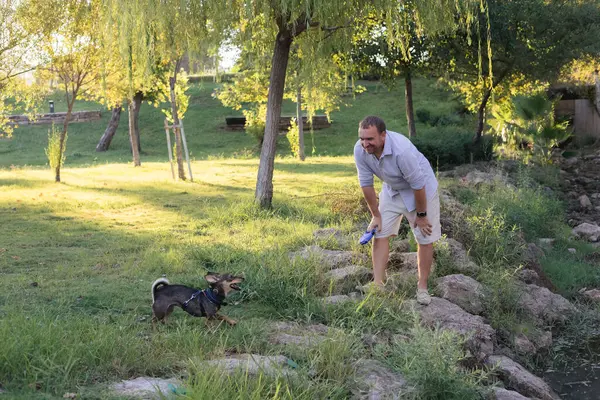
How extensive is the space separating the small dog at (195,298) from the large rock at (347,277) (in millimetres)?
1620

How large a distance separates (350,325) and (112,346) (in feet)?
6.66

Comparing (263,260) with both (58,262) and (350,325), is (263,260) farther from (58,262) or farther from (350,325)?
(58,262)

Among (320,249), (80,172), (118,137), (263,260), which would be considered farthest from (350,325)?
(118,137)

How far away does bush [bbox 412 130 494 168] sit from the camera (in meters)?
17.8

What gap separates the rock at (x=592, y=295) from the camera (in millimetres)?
8195

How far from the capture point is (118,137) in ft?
106

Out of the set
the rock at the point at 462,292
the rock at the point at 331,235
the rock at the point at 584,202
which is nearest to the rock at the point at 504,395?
the rock at the point at 462,292

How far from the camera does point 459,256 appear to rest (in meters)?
7.69

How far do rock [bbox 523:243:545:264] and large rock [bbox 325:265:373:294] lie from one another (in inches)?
111

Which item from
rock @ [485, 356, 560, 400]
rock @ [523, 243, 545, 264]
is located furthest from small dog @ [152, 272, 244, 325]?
rock @ [523, 243, 545, 264]

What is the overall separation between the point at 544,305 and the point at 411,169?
110 inches

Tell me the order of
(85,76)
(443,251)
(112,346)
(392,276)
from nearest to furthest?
(112,346) < (392,276) < (443,251) < (85,76)

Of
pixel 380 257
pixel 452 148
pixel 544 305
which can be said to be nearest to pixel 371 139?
pixel 380 257

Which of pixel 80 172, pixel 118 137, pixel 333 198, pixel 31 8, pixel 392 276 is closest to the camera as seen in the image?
pixel 392 276
